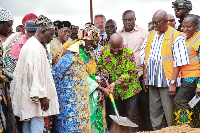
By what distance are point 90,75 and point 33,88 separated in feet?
4.08

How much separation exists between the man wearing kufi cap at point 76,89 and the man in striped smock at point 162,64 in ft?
4.21

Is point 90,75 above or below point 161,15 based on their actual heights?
below

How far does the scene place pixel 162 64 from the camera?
519 centimetres

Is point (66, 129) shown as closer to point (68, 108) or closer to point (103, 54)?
point (68, 108)

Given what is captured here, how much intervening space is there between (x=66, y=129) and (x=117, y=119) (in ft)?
3.34

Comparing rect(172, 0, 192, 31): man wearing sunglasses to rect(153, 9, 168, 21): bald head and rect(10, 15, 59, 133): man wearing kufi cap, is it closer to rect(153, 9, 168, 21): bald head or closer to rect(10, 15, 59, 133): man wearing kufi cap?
rect(153, 9, 168, 21): bald head

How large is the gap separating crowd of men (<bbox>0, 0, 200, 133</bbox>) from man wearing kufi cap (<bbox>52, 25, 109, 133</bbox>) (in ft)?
0.04

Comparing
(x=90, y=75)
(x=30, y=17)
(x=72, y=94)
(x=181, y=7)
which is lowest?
(x=72, y=94)

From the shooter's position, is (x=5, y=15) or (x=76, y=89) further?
(x=76, y=89)

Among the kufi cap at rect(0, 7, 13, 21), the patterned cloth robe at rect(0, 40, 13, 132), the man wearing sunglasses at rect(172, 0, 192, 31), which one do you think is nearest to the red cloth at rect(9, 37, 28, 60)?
the kufi cap at rect(0, 7, 13, 21)

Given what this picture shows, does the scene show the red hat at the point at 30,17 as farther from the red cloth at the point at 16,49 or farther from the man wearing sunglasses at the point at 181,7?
the man wearing sunglasses at the point at 181,7

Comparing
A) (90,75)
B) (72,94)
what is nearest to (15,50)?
(72,94)

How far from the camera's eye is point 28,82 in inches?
148

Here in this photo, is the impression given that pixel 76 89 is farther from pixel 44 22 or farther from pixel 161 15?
pixel 161 15
